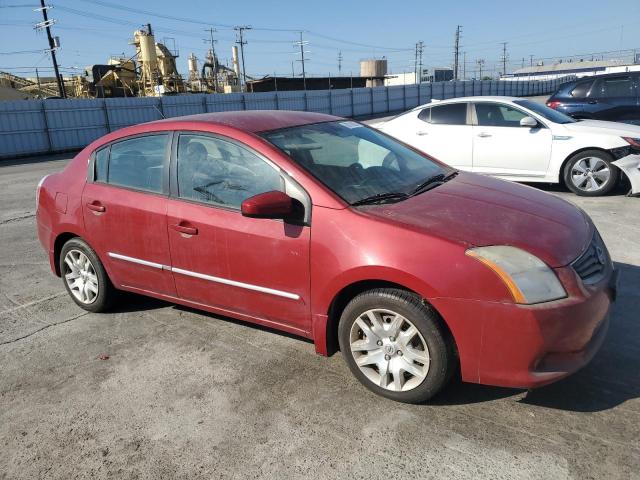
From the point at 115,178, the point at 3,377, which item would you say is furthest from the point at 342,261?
the point at 3,377

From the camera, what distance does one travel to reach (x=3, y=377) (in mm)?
3383

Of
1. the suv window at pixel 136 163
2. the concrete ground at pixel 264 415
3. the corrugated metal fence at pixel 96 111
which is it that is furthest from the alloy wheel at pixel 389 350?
the corrugated metal fence at pixel 96 111

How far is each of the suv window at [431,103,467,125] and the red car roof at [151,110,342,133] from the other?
4.87m

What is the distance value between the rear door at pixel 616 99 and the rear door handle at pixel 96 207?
34.6ft

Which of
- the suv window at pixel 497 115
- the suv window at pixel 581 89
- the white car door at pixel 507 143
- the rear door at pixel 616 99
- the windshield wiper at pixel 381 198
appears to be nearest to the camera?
the windshield wiper at pixel 381 198

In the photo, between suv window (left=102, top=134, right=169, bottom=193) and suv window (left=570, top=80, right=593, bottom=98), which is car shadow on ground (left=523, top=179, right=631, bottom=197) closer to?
suv window (left=570, top=80, right=593, bottom=98)

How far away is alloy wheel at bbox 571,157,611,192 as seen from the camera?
289 inches

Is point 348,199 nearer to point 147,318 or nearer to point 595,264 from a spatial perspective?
point 595,264

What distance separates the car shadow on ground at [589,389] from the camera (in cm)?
276

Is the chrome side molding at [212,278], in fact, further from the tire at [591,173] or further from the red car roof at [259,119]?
the tire at [591,173]

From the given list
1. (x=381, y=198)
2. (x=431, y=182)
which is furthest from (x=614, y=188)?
(x=381, y=198)

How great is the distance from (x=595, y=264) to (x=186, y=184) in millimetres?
2527

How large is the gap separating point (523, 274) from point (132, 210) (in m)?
2.64

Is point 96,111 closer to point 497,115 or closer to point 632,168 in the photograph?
point 497,115
